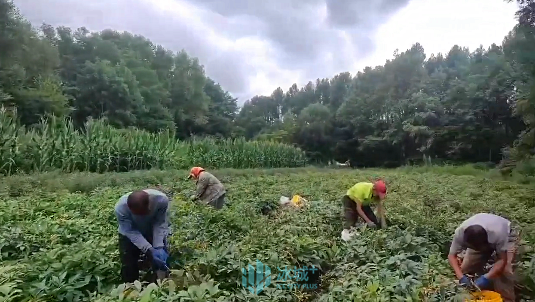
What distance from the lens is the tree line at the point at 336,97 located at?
26703 millimetres

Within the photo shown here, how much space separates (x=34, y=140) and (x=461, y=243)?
12845 mm

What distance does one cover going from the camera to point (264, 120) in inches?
2872

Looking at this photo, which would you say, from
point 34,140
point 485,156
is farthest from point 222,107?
point 34,140

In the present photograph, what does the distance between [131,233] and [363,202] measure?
154 inches

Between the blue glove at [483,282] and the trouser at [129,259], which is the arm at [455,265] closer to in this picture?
the blue glove at [483,282]

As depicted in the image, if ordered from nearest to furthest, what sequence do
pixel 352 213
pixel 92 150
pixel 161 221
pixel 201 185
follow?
1. pixel 161 221
2. pixel 352 213
3. pixel 201 185
4. pixel 92 150

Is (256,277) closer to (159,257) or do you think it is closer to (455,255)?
(159,257)

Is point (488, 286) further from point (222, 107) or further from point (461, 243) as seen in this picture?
point (222, 107)

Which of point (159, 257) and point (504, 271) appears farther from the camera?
point (159, 257)

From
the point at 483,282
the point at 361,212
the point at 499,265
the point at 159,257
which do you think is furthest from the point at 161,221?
the point at 361,212

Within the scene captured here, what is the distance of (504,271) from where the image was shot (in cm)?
402

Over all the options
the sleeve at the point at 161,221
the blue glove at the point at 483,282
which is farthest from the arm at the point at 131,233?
the blue glove at the point at 483,282

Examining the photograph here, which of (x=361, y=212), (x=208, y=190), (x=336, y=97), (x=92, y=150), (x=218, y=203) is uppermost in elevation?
(x=336, y=97)

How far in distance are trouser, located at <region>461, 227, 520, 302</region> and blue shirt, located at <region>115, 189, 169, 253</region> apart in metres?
3.06
